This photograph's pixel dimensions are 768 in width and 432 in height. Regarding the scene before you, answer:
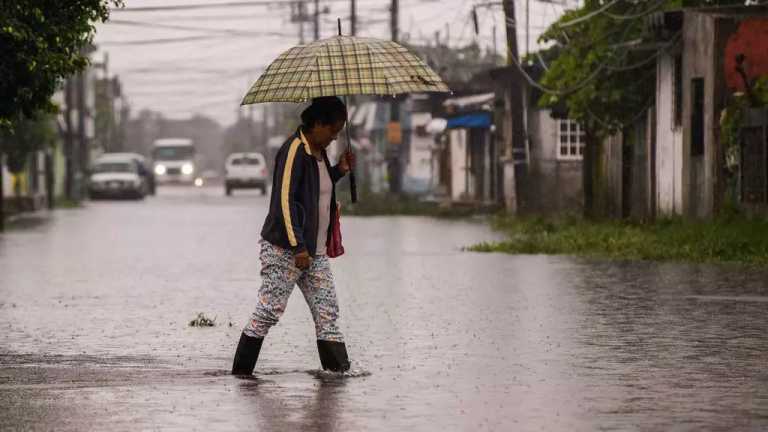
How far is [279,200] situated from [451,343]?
3079mm

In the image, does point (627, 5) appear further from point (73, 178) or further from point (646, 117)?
point (73, 178)

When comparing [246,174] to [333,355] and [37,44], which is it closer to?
[37,44]

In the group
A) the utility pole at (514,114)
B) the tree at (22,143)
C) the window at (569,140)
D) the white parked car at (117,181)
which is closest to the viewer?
the utility pole at (514,114)

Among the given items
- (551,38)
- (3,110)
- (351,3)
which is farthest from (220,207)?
(3,110)

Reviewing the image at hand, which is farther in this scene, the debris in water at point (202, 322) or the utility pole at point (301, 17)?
the utility pole at point (301, 17)

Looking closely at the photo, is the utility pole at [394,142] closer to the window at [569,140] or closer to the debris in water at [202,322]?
the window at [569,140]

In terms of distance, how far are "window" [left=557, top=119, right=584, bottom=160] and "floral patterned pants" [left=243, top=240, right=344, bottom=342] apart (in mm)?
36429

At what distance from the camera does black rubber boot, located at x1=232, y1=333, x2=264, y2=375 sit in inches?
440

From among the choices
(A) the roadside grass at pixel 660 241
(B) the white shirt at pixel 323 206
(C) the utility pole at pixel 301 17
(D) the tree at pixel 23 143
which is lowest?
(A) the roadside grass at pixel 660 241

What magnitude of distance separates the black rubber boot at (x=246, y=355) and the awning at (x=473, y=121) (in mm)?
41912

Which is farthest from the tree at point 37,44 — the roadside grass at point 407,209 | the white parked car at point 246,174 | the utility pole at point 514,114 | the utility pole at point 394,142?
the white parked car at point 246,174

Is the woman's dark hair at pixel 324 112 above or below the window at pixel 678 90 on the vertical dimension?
below

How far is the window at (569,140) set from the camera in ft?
155

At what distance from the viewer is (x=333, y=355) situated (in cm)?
1124
